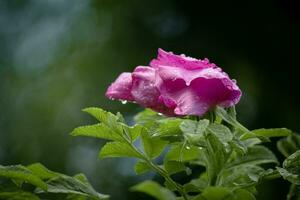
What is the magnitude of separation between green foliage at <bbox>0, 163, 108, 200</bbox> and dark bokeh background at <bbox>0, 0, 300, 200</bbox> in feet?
3.95

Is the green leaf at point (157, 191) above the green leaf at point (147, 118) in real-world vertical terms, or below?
below

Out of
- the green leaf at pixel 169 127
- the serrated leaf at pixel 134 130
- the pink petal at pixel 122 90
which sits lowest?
the serrated leaf at pixel 134 130

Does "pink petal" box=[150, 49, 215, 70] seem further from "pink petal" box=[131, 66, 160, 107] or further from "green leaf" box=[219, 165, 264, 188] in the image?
"green leaf" box=[219, 165, 264, 188]

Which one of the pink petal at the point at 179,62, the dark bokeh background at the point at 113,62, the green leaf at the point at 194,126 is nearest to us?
the green leaf at the point at 194,126

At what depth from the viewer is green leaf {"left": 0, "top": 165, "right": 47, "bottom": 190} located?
2.93 feet

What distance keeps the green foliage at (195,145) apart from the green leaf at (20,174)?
6 centimetres

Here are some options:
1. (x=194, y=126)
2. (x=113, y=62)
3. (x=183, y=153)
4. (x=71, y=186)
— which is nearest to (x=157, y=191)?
(x=183, y=153)

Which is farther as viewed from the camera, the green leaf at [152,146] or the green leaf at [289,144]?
the green leaf at [289,144]

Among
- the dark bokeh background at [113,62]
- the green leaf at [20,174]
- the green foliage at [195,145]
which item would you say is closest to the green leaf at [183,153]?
the green foliage at [195,145]

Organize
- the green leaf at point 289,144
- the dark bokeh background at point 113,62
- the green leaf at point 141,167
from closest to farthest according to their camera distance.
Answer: the green leaf at point 141,167, the green leaf at point 289,144, the dark bokeh background at point 113,62

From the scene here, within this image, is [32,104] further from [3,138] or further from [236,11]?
[236,11]

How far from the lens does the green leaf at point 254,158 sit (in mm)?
1108

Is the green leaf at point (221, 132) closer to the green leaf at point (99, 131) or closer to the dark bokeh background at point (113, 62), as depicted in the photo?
the green leaf at point (99, 131)

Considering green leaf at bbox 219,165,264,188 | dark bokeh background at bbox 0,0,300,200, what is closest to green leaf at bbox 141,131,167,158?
green leaf at bbox 219,165,264,188
